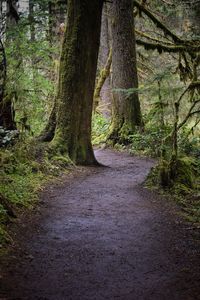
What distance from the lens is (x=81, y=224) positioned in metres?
7.05

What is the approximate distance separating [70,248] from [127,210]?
7.38 ft

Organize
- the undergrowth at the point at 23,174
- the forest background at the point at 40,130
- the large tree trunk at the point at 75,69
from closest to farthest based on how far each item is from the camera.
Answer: the undergrowth at the point at 23,174 < the forest background at the point at 40,130 < the large tree trunk at the point at 75,69

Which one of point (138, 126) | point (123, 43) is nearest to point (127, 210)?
point (138, 126)

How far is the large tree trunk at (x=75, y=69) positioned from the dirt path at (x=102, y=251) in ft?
9.52

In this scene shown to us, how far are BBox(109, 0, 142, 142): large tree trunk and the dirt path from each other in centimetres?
752

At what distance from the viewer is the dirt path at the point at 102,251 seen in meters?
4.68

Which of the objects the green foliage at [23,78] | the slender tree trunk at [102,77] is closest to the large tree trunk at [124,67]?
the slender tree trunk at [102,77]

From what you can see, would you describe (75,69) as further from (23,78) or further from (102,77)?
(102,77)

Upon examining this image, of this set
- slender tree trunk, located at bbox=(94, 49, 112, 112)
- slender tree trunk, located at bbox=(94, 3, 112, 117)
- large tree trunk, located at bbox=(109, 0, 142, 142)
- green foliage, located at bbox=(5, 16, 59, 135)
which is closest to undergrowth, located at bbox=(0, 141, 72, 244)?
green foliage, located at bbox=(5, 16, 59, 135)

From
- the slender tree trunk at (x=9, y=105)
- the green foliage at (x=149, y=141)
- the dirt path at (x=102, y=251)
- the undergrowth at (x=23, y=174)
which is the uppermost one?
the slender tree trunk at (x=9, y=105)

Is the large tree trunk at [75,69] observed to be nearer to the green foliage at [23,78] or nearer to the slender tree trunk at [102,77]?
the green foliage at [23,78]

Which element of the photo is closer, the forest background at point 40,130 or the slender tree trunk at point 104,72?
the forest background at point 40,130

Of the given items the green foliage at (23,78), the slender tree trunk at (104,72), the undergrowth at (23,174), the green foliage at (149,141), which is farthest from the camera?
the slender tree trunk at (104,72)

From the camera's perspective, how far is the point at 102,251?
5.91 metres
